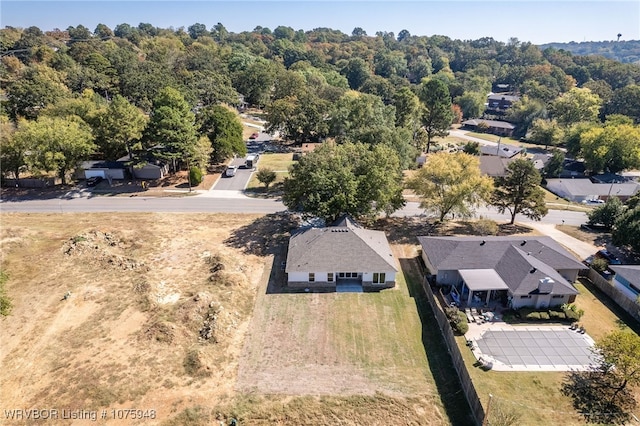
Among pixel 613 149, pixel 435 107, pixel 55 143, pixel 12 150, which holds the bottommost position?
pixel 613 149

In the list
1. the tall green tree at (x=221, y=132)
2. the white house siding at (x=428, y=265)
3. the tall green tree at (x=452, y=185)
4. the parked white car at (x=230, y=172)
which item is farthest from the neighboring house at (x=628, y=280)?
the tall green tree at (x=221, y=132)

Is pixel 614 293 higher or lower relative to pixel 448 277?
lower

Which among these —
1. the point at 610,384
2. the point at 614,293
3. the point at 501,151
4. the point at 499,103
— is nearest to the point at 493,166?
the point at 501,151

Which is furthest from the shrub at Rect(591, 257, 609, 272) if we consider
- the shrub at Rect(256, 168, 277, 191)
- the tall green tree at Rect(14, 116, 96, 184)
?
the tall green tree at Rect(14, 116, 96, 184)

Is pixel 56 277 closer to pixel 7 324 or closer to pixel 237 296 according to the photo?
pixel 7 324

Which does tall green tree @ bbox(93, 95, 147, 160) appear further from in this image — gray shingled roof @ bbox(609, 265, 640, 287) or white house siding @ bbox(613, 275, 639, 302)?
white house siding @ bbox(613, 275, 639, 302)

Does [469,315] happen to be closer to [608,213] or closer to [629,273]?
[629,273]
